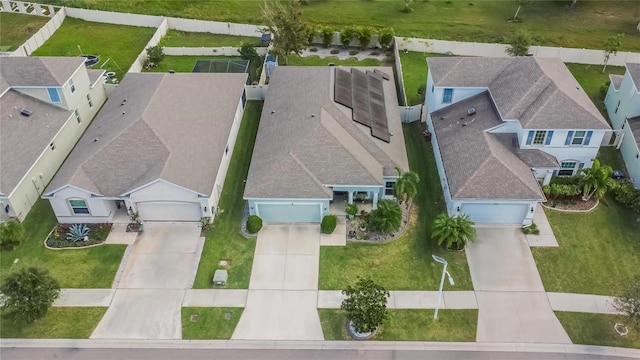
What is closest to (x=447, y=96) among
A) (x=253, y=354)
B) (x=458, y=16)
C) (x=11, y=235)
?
(x=253, y=354)

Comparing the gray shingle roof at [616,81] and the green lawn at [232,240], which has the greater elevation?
the gray shingle roof at [616,81]

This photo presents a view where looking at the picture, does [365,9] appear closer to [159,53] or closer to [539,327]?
[159,53]

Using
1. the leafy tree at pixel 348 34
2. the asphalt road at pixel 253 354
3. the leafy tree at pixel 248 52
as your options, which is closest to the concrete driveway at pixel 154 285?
the asphalt road at pixel 253 354

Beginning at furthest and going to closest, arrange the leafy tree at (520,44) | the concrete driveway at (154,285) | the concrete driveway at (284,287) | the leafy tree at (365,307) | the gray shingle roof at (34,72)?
the leafy tree at (520,44), the gray shingle roof at (34,72), the concrete driveway at (154,285), the concrete driveway at (284,287), the leafy tree at (365,307)

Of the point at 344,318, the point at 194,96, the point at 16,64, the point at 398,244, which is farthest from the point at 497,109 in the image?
the point at 16,64

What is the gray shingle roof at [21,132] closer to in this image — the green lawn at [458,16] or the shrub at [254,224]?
the shrub at [254,224]

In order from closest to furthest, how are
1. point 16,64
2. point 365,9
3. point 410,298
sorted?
point 410,298 → point 16,64 → point 365,9

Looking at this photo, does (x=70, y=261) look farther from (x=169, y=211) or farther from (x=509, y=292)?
(x=509, y=292)
